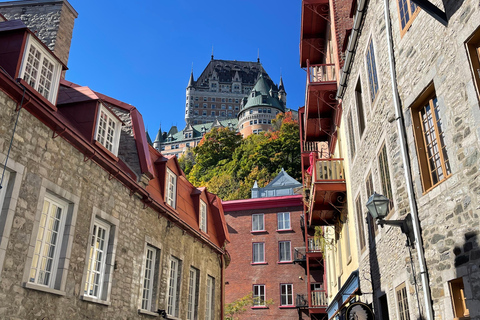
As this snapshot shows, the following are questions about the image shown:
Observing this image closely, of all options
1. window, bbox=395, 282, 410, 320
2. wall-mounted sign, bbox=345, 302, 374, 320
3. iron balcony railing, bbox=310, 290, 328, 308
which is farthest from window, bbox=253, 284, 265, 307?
window, bbox=395, 282, 410, 320

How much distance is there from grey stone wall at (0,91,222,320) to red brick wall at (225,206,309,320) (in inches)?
740

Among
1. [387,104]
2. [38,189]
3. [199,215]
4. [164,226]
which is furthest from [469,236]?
[199,215]

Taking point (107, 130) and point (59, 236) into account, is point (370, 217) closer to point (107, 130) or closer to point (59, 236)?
point (107, 130)

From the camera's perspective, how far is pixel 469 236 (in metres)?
6.22

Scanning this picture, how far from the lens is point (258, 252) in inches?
1326

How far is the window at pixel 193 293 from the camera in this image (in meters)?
16.1

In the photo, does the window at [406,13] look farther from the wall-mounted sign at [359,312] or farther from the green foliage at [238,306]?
the green foliage at [238,306]

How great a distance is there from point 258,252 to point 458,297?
2757 centimetres

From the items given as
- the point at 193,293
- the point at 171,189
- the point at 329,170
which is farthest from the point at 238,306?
the point at 329,170

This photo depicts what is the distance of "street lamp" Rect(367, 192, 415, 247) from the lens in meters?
8.11

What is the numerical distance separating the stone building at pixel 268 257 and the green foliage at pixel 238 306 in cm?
34

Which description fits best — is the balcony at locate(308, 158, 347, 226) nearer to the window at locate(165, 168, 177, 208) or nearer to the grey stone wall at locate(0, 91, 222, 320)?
the window at locate(165, 168, 177, 208)

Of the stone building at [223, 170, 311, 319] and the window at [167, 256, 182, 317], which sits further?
the stone building at [223, 170, 311, 319]

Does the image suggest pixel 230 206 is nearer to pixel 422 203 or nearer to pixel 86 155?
pixel 86 155
